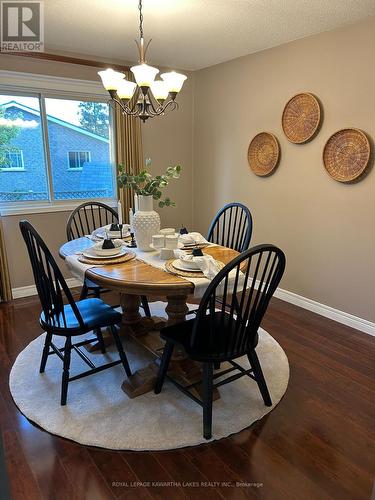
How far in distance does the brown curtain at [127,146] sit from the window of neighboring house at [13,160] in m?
1.03

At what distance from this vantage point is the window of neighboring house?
3.66 meters

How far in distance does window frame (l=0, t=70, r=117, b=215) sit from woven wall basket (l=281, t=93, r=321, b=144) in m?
1.96

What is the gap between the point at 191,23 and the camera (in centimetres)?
292

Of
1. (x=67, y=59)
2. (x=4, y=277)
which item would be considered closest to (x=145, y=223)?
(x=4, y=277)

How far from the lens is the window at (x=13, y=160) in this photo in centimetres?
366

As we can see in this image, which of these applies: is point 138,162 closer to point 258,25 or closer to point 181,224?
point 181,224

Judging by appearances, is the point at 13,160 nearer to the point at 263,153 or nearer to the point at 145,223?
the point at 145,223

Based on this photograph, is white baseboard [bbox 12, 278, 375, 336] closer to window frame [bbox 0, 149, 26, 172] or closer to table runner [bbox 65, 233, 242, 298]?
window frame [bbox 0, 149, 26, 172]

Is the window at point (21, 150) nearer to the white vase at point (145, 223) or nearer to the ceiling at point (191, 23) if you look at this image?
the ceiling at point (191, 23)

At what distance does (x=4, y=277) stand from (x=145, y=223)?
198cm

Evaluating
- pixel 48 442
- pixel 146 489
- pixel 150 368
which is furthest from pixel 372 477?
pixel 48 442

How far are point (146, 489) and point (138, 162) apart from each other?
11.3 feet

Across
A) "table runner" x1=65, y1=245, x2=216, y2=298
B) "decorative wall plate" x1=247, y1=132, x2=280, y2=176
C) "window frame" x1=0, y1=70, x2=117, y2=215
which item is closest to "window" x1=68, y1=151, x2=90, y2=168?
"window frame" x1=0, y1=70, x2=117, y2=215

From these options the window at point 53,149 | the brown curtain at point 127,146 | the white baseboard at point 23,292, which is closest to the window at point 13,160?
the window at point 53,149
